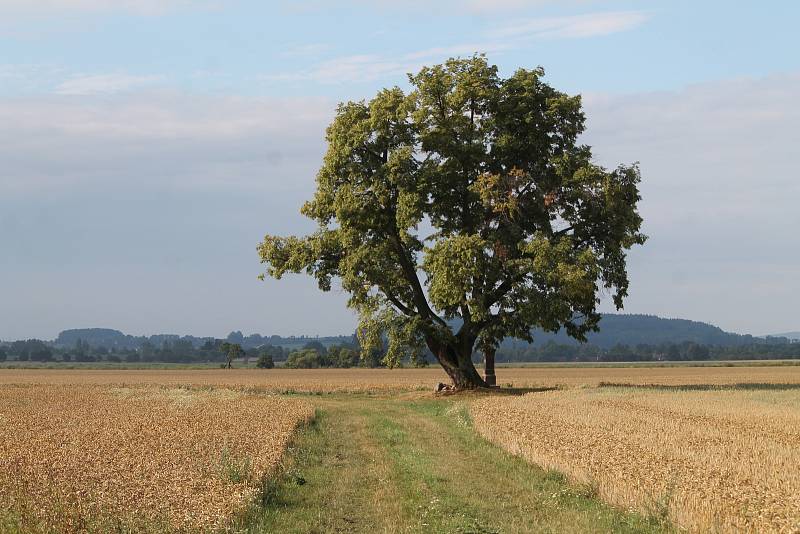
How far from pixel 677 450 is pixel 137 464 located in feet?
35.1

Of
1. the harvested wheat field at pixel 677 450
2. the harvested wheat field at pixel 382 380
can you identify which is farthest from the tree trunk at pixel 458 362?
the harvested wheat field at pixel 677 450

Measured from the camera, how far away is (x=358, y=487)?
54.5 feet

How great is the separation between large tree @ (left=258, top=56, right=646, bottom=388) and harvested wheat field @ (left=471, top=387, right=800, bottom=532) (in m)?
10.1

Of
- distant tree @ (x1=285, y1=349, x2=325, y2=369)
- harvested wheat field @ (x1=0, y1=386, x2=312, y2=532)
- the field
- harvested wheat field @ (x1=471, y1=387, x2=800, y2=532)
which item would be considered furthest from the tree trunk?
distant tree @ (x1=285, y1=349, x2=325, y2=369)

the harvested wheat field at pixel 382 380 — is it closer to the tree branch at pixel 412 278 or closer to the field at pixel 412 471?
the tree branch at pixel 412 278

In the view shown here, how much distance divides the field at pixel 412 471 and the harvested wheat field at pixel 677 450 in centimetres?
4

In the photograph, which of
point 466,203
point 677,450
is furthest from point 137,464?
point 466,203

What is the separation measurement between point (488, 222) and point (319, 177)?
30.4ft

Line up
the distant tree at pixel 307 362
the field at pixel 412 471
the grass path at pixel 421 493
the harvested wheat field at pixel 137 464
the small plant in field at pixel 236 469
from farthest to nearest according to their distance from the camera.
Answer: the distant tree at pixel 307 362
the small plant in field at pixel 236 469
the grass path at pixel 421 493
the field at pixel 412 471
the harvested wheat field at pixel 137 464

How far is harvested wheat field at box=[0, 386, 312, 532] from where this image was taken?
12.3 m

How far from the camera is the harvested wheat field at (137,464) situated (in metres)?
12.3

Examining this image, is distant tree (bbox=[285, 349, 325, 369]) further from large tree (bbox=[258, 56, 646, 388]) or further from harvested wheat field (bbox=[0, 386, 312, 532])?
harvested wheat field (bbox=[0, 386, 312, 532])

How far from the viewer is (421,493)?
15.5 metres

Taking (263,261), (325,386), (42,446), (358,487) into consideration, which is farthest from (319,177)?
(358,487)
